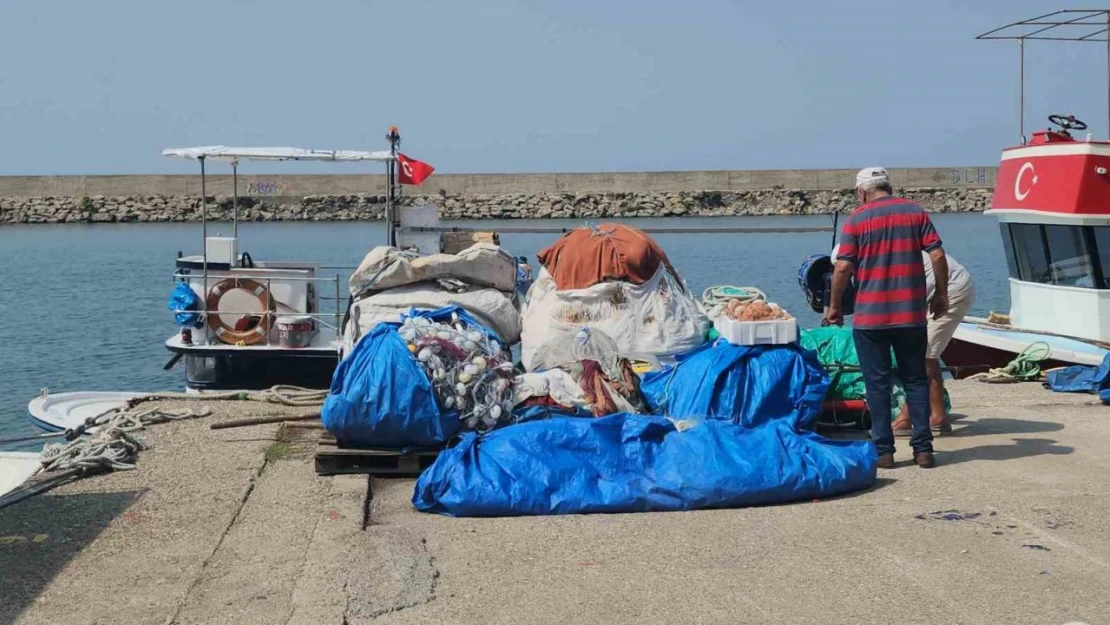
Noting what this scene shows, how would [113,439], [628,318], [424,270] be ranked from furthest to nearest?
[424,270]
[628,318]
[113,439]

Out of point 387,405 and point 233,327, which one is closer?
point 387,405

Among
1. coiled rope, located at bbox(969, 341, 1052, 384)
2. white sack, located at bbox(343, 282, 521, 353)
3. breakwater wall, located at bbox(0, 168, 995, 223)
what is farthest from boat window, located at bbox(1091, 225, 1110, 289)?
breakwater wall, located at bbox(0, 168, 995, 223)

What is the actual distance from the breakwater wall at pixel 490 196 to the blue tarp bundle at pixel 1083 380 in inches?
1778

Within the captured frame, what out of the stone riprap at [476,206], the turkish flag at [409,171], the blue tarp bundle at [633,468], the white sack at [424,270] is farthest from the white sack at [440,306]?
the stone riprap at [476,206]

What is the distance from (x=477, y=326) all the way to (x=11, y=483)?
10.9 ft

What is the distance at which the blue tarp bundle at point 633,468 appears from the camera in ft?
19.5

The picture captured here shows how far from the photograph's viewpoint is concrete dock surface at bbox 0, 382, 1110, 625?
15.2 feet

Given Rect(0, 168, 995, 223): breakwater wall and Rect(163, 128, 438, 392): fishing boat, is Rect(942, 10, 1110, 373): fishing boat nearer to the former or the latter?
Rect(163, 128, 438, 392): fishing boat

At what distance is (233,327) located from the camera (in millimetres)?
12672

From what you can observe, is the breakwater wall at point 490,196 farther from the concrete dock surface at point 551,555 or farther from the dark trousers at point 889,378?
the concrete dock surface at point 551,555

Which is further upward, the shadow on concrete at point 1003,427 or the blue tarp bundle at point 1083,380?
the blue tarp bundle at point 1083,380

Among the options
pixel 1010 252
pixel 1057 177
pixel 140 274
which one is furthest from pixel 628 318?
pixel 140 274

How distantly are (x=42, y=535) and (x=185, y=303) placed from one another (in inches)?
285

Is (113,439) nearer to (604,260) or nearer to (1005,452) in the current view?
(604,260)
